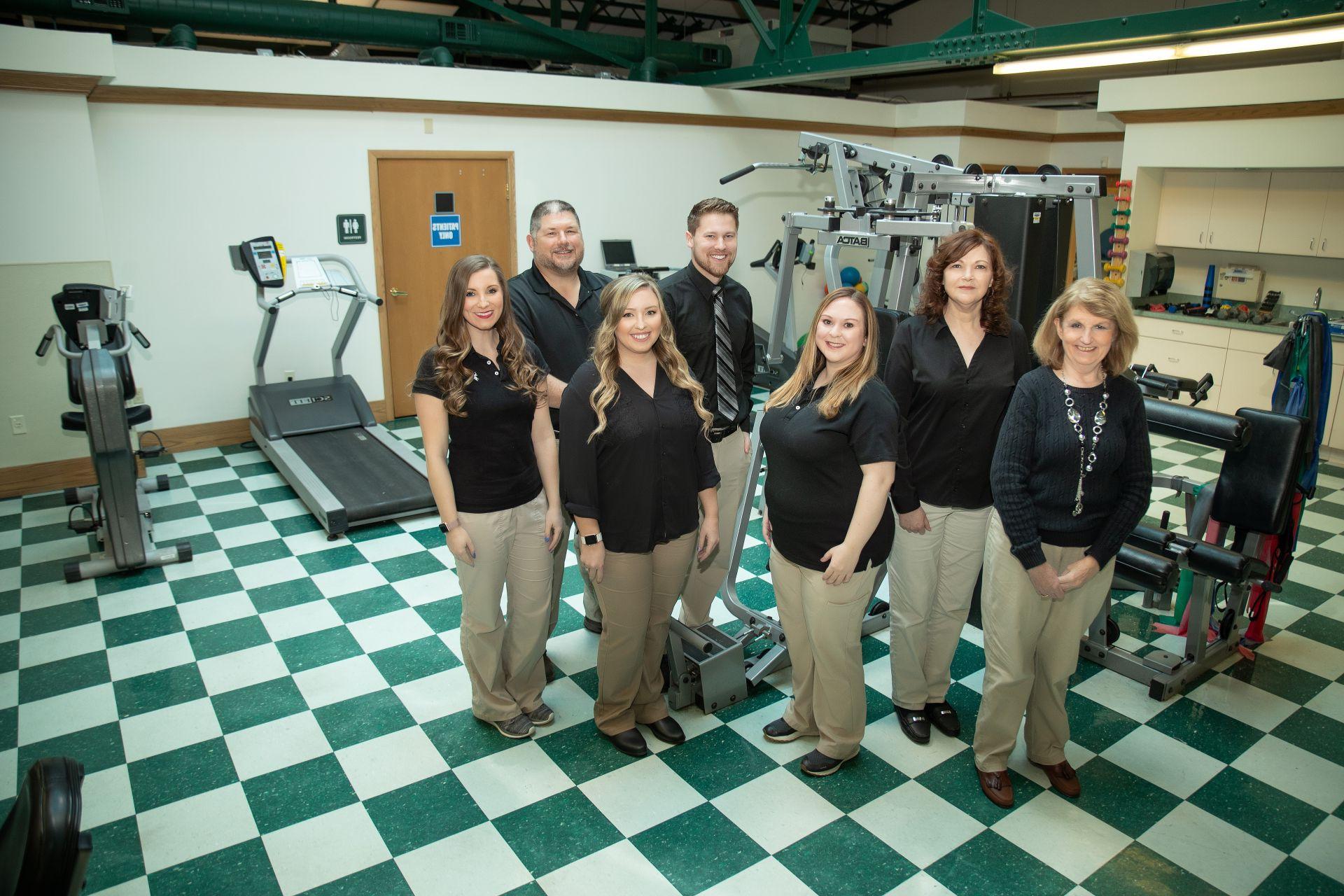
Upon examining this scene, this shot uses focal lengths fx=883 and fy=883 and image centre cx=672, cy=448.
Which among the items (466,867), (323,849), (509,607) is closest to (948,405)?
(509,607)

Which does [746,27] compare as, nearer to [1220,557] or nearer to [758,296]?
[758,296]

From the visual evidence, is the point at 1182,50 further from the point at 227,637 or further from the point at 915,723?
the point at 227,637

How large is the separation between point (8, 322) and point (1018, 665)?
6.02 metres

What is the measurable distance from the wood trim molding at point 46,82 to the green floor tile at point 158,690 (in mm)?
3768

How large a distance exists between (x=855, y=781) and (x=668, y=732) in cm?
67

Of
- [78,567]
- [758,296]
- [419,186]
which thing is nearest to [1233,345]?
[758,296]

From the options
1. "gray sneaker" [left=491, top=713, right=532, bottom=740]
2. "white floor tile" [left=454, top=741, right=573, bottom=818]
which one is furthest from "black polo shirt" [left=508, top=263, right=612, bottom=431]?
"white floor tile" [left=454, top=741, right=573, bottom=818]

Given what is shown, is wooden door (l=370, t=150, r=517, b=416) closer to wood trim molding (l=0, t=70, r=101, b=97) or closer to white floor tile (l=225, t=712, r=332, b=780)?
wood trim molding (l=0, t=70, r=101, b=97)

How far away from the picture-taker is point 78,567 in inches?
174

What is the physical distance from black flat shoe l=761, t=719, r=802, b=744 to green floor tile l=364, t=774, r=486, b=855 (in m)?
1.03

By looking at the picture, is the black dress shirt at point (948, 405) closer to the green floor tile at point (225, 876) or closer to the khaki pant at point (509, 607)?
the khaki pant at point (509, 607)

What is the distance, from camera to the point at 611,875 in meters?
2.57

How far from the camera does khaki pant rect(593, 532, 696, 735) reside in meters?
2.83

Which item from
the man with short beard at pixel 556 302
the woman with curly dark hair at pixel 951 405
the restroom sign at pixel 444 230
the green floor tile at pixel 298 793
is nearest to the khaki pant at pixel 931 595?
the woman with curly dark hair at pixel 951 405
